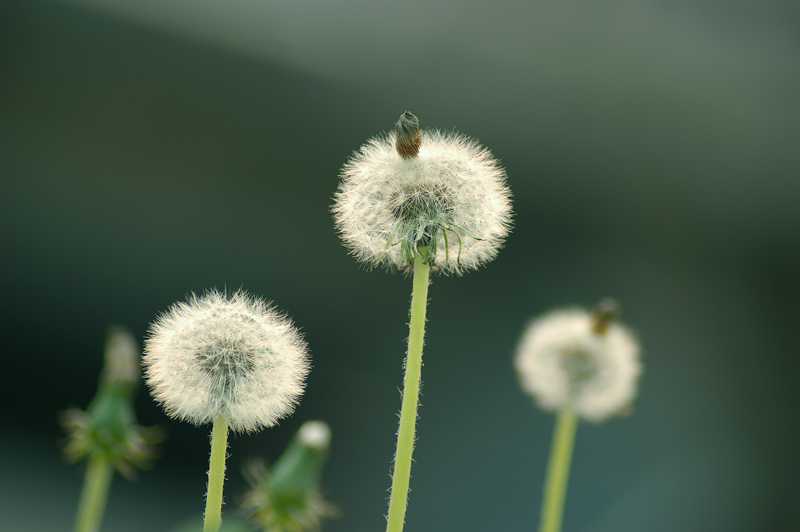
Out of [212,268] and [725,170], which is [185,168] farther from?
[725,170]

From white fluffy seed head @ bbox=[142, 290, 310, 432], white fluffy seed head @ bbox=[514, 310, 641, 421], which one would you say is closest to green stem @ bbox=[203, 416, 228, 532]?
white fluffy seed head @ bbox=[142, 290, 310, 432]

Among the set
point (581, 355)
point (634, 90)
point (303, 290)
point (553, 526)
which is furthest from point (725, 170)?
point (553, 526)

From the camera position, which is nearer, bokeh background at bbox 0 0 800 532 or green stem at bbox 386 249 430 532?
green stem at bbox 386 249 430 532

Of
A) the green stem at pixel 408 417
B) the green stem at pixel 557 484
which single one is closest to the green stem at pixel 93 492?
the green stem at pixel 408 417

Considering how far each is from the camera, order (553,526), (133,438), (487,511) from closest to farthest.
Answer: (133,438), (553,526), (487,511)

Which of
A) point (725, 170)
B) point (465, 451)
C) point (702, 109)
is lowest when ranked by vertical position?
point (465, 451)

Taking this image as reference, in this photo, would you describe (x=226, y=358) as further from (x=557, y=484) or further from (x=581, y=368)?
(x=581, y=368)

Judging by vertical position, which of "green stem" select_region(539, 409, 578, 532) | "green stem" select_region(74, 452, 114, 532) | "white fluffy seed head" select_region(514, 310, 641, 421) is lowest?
"green stem" select_region(74, 452, 114, 532)

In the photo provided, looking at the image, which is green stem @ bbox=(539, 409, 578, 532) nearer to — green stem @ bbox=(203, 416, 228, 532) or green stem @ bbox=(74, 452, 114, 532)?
green stem @ bbox=(203, 416, 228, 532)
